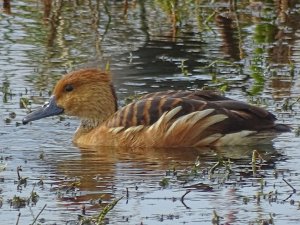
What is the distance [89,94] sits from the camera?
12758 millimetres

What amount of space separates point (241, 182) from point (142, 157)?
60.0 inches

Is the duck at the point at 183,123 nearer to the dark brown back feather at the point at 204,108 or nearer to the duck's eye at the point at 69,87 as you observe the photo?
the dark brown back feather at the point at 204,108

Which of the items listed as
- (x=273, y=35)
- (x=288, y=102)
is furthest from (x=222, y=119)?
(x=273, y=35)

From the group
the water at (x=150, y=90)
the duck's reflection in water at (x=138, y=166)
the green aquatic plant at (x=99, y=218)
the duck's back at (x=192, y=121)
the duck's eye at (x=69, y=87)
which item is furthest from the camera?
the duck's eye at (x=69, y=87)

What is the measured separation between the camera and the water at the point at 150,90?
31.6 feet

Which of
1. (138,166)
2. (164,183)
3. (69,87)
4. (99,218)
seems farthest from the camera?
(69,87)

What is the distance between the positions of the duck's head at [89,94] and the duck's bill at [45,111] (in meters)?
0.06

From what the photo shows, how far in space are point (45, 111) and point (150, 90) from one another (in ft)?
6.16

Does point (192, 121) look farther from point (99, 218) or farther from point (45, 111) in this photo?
point (99, 218)

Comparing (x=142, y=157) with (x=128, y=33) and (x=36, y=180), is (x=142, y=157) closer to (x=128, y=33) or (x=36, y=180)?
(x=36, y=180)

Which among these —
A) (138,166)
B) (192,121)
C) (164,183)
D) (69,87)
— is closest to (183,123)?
(192,121)

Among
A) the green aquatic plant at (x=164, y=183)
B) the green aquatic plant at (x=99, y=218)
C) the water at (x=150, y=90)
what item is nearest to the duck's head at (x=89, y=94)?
the water at (x=150, y=90)

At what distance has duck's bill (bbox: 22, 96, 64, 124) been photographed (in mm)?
12281

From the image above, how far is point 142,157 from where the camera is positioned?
38.2 ft
